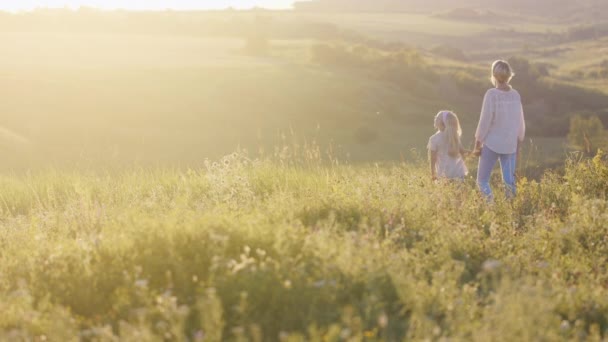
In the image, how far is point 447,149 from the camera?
30.5ft

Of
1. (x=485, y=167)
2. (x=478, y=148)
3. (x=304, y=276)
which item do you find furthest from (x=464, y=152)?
(x=304, y=276)

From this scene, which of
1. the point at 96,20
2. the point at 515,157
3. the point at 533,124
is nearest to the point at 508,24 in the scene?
the point at 96,20

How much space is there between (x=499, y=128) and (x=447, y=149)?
0.67 metres

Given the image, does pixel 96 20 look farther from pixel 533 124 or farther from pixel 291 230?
pixel 291 230

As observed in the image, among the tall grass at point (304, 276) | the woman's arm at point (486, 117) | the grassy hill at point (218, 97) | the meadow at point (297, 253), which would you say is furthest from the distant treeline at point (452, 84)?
the tall grass at point (304, 276)

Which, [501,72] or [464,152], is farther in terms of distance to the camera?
[464,152]

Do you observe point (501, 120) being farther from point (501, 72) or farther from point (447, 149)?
point (447, 149)

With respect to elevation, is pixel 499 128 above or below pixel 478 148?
above

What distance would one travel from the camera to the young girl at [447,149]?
9.21m

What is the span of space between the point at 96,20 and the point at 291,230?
98.2 m

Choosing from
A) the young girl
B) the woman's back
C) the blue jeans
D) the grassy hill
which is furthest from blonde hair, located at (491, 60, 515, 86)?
the grassy hill

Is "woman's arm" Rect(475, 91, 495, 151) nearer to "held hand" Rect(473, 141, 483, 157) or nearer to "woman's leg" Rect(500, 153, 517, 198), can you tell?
"held hand" Rect(473, 141, 483, 157)

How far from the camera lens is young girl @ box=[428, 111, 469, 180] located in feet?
30.2

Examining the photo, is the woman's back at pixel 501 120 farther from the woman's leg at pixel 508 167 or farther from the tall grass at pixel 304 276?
the tall grass at pixel 304 276
